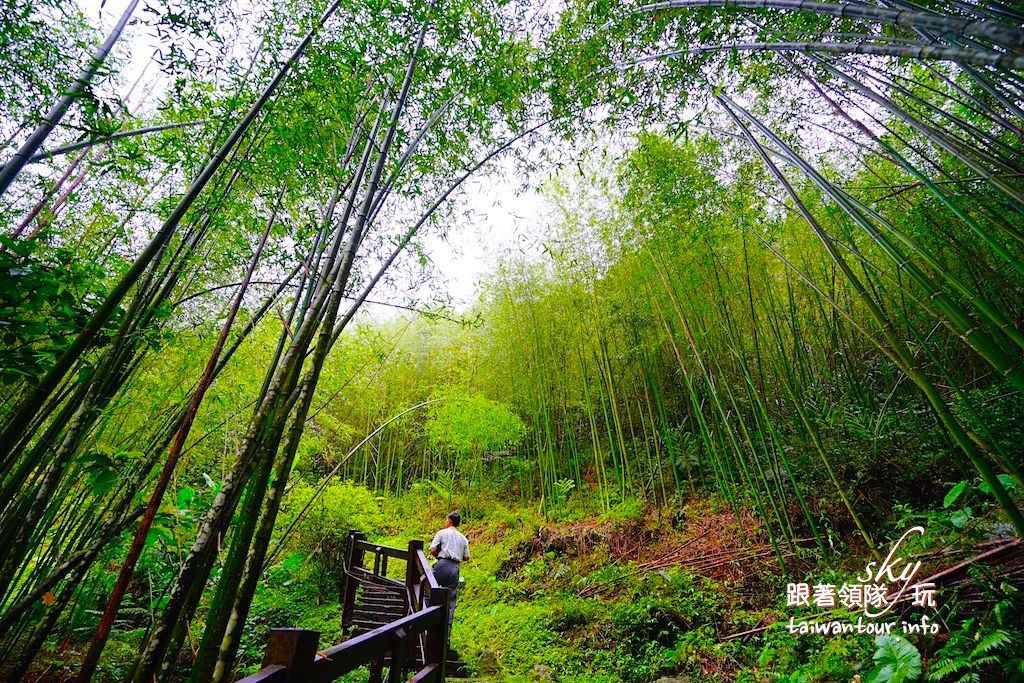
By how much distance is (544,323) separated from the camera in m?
5.25

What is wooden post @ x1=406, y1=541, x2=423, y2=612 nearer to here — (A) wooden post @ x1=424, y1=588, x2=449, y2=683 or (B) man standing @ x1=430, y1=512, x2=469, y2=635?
(B) man standing @ x1=430, y1=512, x2=469, y2=635

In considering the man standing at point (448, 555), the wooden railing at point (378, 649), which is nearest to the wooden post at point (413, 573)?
the wooden railing at point (378, 649)

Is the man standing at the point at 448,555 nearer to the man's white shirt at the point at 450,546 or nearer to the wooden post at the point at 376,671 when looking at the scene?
the man's white shirt at the point at 450,546

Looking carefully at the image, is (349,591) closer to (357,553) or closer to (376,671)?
(357,553)

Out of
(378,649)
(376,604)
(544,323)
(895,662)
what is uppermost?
(544,323)

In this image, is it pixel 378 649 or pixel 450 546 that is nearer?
pixel 378 649

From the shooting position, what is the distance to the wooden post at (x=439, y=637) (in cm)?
202

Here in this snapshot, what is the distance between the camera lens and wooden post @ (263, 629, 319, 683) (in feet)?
3.23

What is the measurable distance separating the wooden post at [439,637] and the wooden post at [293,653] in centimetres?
121

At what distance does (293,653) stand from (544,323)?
448 centimetres

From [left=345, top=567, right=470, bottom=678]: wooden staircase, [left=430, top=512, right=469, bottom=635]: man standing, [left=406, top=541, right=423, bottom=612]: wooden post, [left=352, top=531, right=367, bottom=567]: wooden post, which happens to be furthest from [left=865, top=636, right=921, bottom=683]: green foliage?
[left=352, top=531, right=367, bottom=567]: wooden post

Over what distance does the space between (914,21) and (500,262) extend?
4.61 metres

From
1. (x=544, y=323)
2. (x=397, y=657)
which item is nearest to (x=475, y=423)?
(x=544, y=323)

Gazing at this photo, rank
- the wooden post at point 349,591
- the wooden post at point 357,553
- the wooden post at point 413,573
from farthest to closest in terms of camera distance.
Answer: the wooden post at point 357,553
the wooden post at point 349,591
the wooden post at point 413,573
